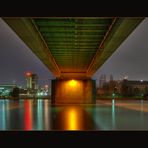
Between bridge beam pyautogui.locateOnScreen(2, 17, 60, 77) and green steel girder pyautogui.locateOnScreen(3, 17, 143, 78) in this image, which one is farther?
green steel girder pyautogui.locateOnScreen(3, 17, 143, 78)

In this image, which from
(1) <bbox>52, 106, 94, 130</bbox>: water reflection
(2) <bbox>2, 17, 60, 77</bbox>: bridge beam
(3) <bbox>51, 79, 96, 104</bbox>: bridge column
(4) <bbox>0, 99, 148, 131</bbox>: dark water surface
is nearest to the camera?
(1) <bbox>52, 106, 94, 130</bbox>: water reflection

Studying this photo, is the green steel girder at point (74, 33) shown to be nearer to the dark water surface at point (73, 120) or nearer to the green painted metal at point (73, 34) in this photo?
the green painted metal at point (73, 34)

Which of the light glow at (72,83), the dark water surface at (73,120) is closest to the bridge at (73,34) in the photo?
the dark water surface at (73,120)

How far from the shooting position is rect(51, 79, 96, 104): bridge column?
6856cm

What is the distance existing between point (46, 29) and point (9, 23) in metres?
6.65

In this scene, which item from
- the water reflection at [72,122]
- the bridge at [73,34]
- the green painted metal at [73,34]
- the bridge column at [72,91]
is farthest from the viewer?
the bridge column at [72,91]

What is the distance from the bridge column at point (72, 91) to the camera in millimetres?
68562

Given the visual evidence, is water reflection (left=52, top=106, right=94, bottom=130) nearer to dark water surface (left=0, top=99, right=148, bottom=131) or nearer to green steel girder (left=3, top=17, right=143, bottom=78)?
dark water surface (left=0, top=99, right=148, bottom=131)

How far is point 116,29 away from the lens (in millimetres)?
25859

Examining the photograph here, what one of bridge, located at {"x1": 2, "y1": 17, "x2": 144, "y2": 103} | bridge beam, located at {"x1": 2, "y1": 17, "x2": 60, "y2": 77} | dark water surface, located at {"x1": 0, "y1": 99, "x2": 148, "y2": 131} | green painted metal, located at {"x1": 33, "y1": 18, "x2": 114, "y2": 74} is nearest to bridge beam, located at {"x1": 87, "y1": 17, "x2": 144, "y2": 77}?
bridge, located at {"x1": 2, "y1": 17, "x2": 144, "y2": 103}

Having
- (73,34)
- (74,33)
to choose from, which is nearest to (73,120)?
(74,33)

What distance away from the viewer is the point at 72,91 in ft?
227

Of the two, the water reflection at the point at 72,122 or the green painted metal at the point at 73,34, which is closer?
the water reflection at the point at 72,122
